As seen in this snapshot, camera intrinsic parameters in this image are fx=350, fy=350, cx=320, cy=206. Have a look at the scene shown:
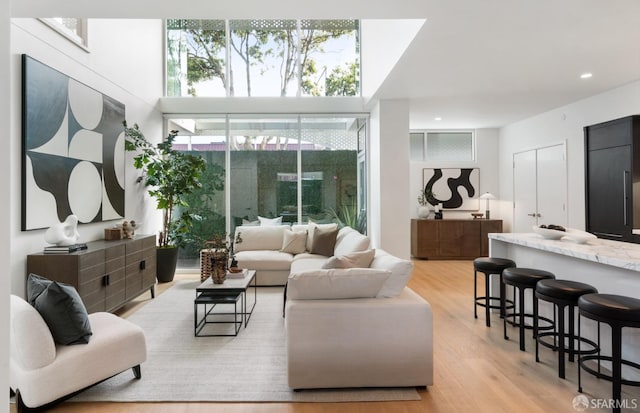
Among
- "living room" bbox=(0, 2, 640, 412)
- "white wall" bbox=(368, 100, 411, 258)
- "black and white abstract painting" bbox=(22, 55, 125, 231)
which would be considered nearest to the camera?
"living room" bbox=(0, 2, 640, 412)

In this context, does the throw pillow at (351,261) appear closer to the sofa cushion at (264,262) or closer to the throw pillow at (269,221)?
the sofa cushion at (264,262)

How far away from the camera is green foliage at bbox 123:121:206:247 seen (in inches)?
199

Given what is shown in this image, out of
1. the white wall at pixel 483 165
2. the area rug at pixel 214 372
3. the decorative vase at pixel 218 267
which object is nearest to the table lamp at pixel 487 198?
the white wall at pixel 483 165

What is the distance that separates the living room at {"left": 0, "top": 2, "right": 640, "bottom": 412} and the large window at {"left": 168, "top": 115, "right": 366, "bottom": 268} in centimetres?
36

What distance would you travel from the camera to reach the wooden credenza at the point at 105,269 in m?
3.04

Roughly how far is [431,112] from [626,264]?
432cm

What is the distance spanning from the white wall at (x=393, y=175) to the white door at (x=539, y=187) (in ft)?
8.61

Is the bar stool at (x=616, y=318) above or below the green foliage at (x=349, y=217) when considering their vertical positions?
below

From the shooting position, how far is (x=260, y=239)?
18.3ft

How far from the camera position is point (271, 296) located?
15.0ft

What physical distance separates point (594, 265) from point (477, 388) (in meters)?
1.43

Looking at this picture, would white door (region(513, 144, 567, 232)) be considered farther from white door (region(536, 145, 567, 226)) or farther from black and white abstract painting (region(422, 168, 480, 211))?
black and white abstract painting (region(422, 168, 480, 211))

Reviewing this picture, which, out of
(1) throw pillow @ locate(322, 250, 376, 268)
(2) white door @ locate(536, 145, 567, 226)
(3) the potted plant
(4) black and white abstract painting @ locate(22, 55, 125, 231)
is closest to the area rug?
(1) throw pillow @ locate(322, 250, 376, 268)

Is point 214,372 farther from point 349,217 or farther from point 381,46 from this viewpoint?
point 381,46
